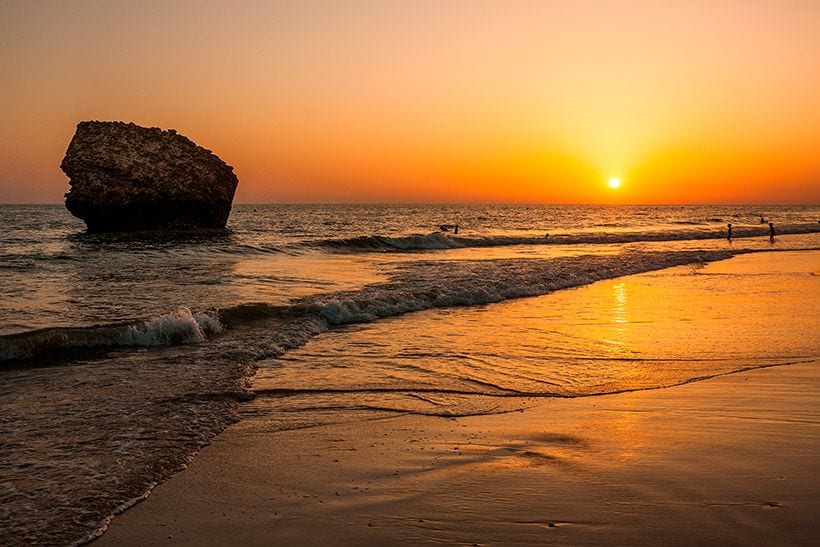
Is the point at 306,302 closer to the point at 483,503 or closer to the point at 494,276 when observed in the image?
the point at 494,276

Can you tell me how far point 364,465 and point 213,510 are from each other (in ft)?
3.99

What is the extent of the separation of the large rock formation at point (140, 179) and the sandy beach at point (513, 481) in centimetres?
3956

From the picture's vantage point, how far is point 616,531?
159 inches

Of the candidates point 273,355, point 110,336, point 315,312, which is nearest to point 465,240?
point 315,312

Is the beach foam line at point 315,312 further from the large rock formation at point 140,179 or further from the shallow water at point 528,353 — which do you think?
the large rock formation at point 140,179

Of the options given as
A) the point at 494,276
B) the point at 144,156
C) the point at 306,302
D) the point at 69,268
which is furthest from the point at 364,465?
the point at 144,156

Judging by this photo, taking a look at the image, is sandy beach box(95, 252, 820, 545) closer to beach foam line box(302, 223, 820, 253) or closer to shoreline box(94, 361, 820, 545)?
shoreline box(94, 361, 820, 545)

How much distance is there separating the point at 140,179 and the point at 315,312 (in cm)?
3296

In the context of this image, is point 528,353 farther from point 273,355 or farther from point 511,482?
point 511,482

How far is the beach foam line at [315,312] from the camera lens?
10320 mm

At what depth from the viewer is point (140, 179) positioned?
140ft

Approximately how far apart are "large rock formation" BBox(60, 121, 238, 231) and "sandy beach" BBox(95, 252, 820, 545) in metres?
39.6

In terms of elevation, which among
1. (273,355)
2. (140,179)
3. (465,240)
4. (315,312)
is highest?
(140,179)

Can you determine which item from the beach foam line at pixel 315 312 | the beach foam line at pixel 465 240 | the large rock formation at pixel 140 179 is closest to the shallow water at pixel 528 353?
the beach foam line at pixel 315 312
